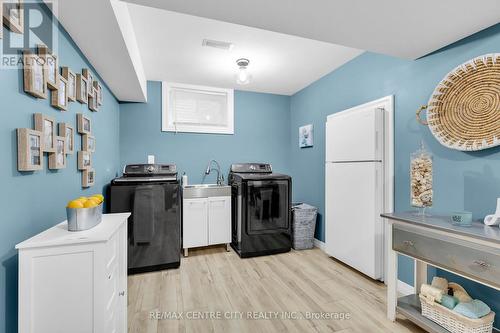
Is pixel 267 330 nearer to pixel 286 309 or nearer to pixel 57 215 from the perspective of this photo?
pixel 286 309

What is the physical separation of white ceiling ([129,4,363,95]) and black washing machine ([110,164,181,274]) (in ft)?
4.78

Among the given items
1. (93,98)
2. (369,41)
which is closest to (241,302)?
(93,98)

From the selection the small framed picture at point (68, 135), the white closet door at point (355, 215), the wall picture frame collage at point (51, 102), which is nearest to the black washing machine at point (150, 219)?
the wall picture frame collage at point (51, 102)

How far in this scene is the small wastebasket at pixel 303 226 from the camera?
10.7 ft

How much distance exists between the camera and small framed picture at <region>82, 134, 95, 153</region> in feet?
5.97

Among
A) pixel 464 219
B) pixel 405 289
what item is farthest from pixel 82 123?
pixel 405 289

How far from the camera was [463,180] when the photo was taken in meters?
1.71

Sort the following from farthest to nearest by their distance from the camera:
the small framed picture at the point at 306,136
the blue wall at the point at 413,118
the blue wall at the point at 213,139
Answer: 1. the small framed picture at the point at 306,136
2. the blue wall at the point at 213,139
3. the blue wall at the point at 413,118

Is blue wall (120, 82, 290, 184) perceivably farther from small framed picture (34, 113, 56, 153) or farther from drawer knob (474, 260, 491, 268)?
drawer knob (474, 260, 491, 268)

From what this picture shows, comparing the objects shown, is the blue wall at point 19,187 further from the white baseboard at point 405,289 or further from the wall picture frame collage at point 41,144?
the white baseboard at point 405,289

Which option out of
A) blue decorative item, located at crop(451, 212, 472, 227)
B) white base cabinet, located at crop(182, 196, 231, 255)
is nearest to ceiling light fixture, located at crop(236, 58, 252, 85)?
white base cabinet, located at crop(182, 196, 231, 255)

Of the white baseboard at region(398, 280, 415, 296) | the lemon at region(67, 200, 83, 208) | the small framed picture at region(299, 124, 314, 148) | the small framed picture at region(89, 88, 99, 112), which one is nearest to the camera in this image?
the lemon at region(67, 200, 83, 208)

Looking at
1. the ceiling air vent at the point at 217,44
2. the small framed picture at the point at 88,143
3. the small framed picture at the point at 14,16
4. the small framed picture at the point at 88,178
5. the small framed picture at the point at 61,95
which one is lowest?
the small framed picture at the point at 88,178

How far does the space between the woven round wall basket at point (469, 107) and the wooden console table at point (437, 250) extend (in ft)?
1.92
